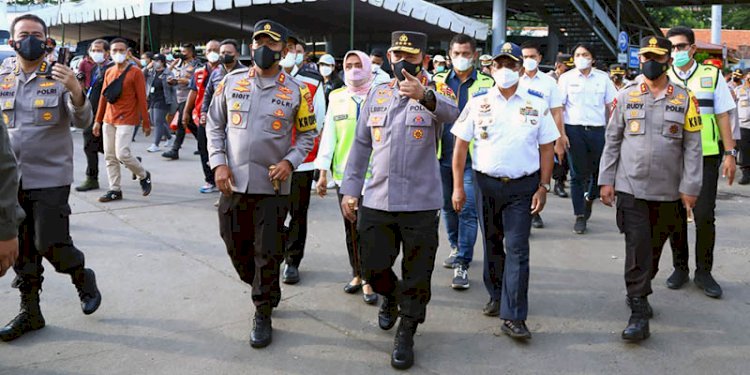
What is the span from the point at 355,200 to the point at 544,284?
2.13m

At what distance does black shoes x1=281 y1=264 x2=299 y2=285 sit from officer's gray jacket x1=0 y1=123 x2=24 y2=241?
2.97 meters

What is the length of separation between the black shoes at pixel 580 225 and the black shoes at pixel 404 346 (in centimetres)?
378

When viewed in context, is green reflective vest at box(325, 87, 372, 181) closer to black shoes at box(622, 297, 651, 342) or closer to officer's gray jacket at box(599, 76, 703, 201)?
officer's gray jacket at box(599, 76, 703, 201)

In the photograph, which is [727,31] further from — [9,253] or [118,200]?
[9,253]

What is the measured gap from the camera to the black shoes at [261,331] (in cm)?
408

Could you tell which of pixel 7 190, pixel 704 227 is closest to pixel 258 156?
pixel 7 190

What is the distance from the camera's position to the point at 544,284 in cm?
549

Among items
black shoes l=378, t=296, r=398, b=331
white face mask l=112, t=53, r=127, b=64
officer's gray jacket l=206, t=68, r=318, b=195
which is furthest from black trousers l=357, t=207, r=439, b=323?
white face mask l=112, t=53, r=127, b=64

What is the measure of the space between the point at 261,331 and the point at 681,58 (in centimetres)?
375

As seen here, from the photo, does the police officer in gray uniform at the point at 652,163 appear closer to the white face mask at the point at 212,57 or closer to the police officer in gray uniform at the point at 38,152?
the police officer in gray uniform at the point at 38,152

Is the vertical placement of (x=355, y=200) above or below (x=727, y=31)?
below

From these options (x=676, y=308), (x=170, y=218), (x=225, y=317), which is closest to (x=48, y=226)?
(x=225, y=317)

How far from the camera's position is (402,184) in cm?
393

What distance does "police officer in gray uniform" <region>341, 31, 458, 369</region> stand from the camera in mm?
3906
